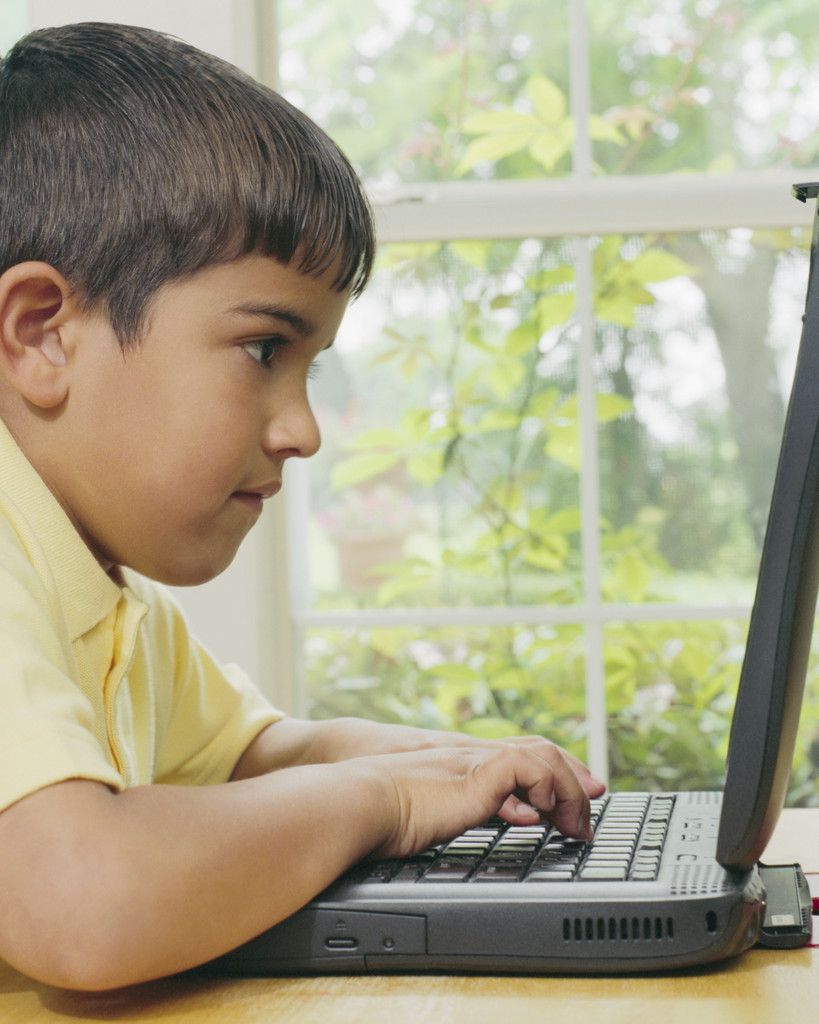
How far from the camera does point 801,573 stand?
0.56 m

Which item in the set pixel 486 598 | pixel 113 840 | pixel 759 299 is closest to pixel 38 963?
pixel 113 840

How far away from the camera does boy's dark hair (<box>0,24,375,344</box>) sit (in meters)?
0.79

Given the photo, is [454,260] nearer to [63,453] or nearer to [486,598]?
[486,598]

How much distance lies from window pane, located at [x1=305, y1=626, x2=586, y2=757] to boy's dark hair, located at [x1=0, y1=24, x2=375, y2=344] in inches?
41.4

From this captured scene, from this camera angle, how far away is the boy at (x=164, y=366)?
2.28 feet

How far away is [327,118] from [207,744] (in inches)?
45.7

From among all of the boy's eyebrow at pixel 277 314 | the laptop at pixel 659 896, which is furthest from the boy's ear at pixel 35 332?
the laptop at pixel 659 896

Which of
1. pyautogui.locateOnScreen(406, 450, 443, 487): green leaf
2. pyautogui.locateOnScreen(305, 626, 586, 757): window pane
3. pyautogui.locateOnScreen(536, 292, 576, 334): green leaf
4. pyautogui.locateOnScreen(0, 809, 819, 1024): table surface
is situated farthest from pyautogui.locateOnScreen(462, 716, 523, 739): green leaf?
pyautogui.locateOnScreen(0, 809, 819, 1024): table surface

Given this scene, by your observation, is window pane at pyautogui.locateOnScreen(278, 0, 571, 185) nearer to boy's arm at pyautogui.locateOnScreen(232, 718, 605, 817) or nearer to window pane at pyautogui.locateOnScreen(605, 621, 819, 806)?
window pane at pyautogui.locateOnScreen(605, 621, 819, 806)

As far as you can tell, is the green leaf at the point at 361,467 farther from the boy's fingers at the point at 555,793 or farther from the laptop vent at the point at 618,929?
the laptop vent at the point at 618,929

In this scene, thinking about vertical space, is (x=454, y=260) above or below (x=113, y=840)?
above

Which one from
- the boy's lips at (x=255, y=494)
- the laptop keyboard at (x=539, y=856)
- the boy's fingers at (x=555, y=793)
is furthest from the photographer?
the boy's lips at (x=255, y=494)

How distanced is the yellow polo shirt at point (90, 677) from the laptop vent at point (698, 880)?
0.94ft

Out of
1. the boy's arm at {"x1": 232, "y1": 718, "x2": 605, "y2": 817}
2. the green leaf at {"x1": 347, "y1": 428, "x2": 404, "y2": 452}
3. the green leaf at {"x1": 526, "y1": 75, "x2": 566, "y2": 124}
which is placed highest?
the green leaf at {"x1": 526, "y1": 75, "x2": 566, "y2": 124}
